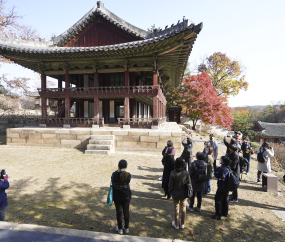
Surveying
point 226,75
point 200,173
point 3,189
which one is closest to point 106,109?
point 3,189

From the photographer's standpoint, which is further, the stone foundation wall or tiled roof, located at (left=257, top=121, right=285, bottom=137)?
tiled roof, located at (left=257, top=121, right=285, bottom=137)

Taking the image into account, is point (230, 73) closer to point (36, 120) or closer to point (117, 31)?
point (117, 31)

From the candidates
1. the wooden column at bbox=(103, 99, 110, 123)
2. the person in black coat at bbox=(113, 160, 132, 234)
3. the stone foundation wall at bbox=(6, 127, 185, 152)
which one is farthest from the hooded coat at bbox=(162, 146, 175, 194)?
the wooden column at bbox=(103, 99, 110, 123)

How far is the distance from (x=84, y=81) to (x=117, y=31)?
553 centimetres

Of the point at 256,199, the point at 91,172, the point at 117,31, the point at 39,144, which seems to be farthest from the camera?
the point at 117,31

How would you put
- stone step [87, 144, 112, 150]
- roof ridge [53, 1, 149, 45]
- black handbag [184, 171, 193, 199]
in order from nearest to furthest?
black handbag [184, 171, 193, 199] → stone step [87, 144, 112, 150] → roof ridge [53, 1, 149, 45]

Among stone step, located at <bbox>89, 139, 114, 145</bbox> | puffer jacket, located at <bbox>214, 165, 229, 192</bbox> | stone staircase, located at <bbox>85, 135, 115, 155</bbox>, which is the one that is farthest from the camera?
stone step, located at <bbox>89, 139, 114, 145</bbox>

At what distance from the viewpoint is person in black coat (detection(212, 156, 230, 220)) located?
3.92 metres

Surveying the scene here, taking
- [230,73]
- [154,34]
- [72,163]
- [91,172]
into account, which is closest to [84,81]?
[154,34]

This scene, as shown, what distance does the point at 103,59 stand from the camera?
12695mm

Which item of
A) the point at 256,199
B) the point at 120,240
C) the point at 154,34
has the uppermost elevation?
the point at 154,34

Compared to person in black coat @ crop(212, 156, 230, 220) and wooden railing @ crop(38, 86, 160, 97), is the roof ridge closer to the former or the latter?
wooden railing @ crop(38, 86, 160, 97)

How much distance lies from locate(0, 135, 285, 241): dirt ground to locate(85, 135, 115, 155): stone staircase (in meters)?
1.93

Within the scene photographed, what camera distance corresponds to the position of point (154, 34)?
485 inches
